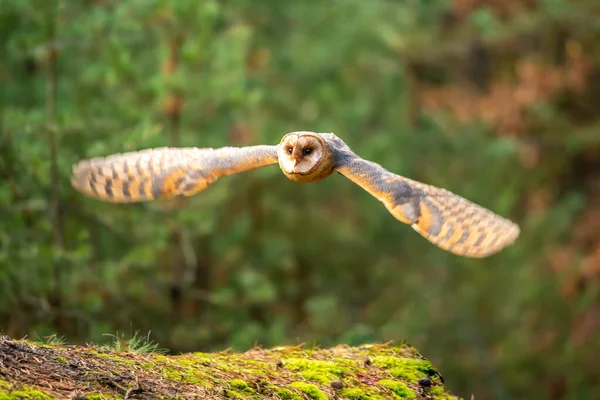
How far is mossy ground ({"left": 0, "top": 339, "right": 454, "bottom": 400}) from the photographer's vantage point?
3.68 meters

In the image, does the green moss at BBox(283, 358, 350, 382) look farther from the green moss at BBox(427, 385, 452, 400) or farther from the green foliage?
the green foliage

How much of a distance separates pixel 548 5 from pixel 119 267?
746cm

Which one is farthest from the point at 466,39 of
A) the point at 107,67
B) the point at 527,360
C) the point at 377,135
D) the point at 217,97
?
the point at 107,67

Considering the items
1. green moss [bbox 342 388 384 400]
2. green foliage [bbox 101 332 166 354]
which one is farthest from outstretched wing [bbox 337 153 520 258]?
green foliage [bbox 101 332 166 354]

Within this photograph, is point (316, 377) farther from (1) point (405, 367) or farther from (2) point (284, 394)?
(1) point (405, 367)

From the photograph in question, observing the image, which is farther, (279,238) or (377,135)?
(377,135)

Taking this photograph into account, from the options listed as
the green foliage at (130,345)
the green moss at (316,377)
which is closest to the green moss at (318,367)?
the green moss at (316,377)

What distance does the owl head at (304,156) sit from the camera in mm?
4727

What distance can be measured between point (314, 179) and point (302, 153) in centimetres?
16

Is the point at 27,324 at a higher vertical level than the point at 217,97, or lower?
lower

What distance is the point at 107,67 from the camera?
9.66 metres

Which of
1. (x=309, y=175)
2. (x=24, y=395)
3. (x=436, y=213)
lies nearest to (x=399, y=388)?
(x=436, y=213)

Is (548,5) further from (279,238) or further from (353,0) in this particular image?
(279,238)

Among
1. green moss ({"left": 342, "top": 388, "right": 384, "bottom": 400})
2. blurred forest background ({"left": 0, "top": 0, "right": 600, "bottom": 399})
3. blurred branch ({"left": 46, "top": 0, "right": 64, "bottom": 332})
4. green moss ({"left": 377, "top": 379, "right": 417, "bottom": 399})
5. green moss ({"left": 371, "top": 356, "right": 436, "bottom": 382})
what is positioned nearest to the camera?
green moss ({"left": 342, "top": 388, "right": 384, "bottom": 400})
